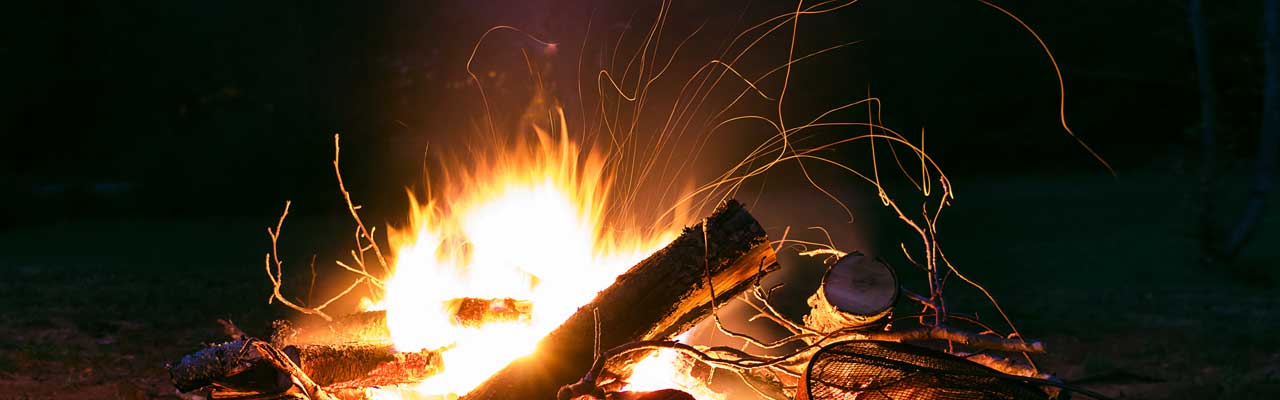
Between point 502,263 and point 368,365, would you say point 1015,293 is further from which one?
point 368,365

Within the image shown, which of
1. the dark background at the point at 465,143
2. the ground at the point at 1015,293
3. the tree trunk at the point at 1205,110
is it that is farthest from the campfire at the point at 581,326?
the tree trunk at the point at 1205,110

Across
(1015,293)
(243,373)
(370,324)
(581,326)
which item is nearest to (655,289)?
→ (581,326)

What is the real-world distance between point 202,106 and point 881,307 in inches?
545

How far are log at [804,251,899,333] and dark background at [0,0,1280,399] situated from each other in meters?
2.42

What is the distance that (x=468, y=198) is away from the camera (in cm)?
440

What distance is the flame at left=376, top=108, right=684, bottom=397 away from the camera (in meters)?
3.60

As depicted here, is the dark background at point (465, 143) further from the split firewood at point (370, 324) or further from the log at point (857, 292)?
the log at point (857, 292)

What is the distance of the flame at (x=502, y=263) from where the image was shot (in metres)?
3.60

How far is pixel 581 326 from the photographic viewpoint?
10.6 feet

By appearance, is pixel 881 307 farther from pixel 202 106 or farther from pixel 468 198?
pixel 202 106

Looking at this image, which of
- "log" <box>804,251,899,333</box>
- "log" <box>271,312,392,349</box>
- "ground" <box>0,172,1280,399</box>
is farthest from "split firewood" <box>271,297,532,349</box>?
"log" <box>804,251,899,333</box>

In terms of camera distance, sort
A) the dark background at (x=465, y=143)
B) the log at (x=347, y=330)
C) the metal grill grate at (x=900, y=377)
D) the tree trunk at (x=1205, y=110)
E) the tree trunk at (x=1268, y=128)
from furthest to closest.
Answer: the tree trunk at (x=1205, y=110) → the tree trunk at (x=1268, y=128) → the dark background at (x=465, y=143) → the log at (x=347, y=330) → the metal grill grate at (x=900, y=377)

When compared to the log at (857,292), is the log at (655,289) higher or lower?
higher

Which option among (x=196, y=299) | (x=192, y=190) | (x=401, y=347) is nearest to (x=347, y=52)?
(x=192, y=190)
